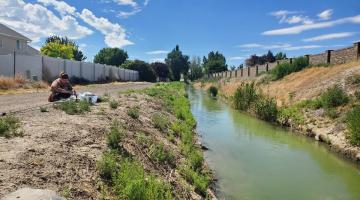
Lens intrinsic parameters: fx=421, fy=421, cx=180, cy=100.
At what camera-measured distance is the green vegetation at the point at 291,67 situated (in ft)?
121

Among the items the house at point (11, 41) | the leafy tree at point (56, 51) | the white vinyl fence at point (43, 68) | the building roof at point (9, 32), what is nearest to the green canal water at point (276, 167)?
the white vinyl fence at point (43, 68)

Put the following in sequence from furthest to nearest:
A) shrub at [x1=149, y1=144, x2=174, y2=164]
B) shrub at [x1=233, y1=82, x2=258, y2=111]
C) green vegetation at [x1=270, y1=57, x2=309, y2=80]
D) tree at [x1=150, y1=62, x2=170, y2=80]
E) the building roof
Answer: tree at [x1=150, y1=62, x2=170, y2=80], the building roof, green vegetation at [x1=270, y1=57, x2=309, y2=80], shrub at [x1=233, y1=82, x2=258, y2=111], shrub at [x1=149, y1=144, x2=174, y2=164]

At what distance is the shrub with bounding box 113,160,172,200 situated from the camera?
638cm

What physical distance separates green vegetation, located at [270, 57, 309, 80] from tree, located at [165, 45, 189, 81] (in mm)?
84655

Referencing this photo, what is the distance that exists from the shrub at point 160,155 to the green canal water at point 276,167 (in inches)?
57.9

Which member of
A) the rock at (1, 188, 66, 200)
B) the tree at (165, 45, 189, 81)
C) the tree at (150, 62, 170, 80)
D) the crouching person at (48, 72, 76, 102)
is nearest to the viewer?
the rock at (1, 188, 66, 200)

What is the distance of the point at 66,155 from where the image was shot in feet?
24.4

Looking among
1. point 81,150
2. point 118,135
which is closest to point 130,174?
point 81,150

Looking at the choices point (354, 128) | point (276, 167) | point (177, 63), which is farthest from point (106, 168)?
point (177, 63)

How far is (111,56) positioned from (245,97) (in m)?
89.3

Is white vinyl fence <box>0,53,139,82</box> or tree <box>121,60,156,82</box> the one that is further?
tree <box>121,60,156,82</box>

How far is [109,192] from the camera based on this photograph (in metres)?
6.66

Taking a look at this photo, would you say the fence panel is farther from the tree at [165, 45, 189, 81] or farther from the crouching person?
the tree at [165, 45, 189, 81]

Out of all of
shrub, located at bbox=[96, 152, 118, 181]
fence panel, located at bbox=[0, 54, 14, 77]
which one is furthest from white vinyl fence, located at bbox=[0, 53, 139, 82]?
shrub, located at bbox=[96, 152, 118, 181]
